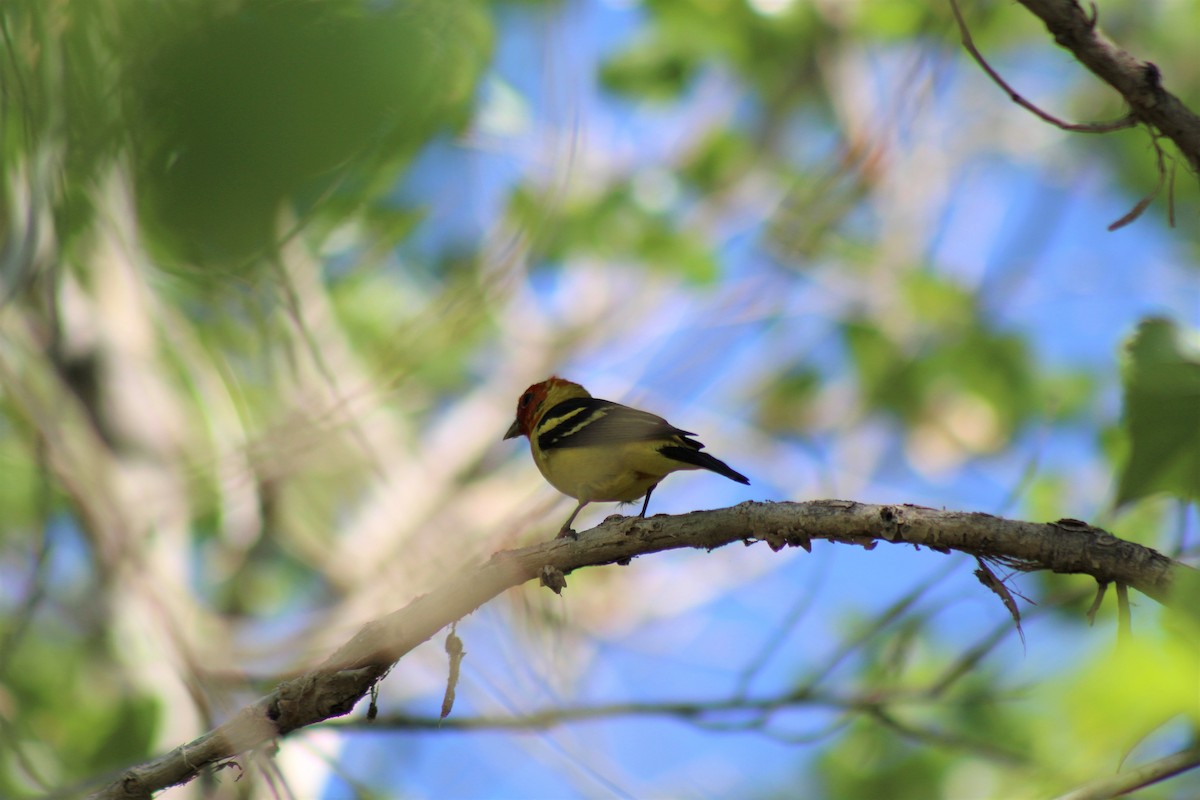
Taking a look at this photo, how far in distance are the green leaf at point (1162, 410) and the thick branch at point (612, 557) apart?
331 mm

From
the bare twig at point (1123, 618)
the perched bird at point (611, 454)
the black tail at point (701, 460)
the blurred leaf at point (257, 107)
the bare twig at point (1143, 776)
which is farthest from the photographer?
the perched bird at point (611, 454)

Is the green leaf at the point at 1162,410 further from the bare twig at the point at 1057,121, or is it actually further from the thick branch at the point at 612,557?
the bare twig at the point at 1057,121

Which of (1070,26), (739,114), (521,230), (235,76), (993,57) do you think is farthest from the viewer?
(739,114)

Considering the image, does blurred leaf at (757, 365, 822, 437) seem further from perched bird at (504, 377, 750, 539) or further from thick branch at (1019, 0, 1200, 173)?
thick branch at (1019, 0, 1200, 173)

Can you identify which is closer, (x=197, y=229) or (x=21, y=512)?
(x=197, y=229)

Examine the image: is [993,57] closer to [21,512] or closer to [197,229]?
[21,512]

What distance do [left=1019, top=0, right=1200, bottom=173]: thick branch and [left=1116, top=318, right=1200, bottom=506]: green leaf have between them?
1.99 feet

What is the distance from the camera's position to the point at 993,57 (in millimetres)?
11695

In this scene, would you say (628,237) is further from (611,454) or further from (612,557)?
(612,557)

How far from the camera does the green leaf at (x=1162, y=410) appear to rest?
2652mm

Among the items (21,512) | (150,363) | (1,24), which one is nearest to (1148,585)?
(1,24)

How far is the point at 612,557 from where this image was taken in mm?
3301

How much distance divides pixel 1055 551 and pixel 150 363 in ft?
24.4

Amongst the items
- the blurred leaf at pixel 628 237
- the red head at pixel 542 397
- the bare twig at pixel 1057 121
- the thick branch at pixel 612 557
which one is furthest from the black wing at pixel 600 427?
the blurred leaf at pixel 628 237
